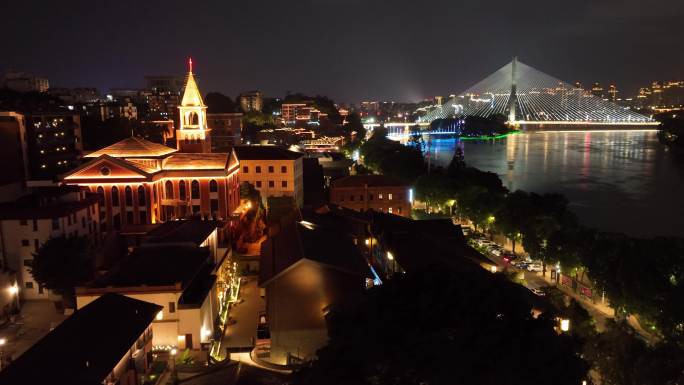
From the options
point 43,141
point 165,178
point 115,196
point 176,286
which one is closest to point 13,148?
point 43,141

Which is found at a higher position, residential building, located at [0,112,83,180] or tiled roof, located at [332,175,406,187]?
residential building, located at [0,112,83,180]

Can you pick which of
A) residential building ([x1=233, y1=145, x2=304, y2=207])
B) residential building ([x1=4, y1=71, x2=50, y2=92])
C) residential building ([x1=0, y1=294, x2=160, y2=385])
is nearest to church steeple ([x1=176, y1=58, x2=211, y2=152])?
residential building ([x1=233, y1=145, x2=304, y2=207])

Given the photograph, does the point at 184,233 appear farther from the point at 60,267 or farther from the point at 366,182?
the point at 366,182

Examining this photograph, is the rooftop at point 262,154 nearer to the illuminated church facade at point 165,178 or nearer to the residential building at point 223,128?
the illuminated church facade at point 165,178

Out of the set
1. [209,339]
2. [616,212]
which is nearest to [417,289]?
[209,339]

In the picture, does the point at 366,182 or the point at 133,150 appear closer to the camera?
the point at 133,150

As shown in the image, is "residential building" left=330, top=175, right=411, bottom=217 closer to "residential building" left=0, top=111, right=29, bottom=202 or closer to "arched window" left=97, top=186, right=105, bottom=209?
"arched window" left=97, top=186, right=105, bottom=209
